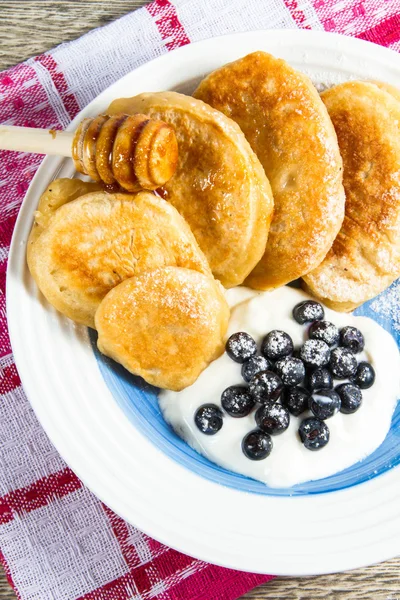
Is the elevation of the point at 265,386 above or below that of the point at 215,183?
below

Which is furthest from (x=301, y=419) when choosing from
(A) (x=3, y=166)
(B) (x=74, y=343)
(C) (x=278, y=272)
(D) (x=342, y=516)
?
(A) (x=3, y=166)

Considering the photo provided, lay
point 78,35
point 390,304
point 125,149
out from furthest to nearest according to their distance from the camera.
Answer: point 78,35 → point 390,304 → point 125,149

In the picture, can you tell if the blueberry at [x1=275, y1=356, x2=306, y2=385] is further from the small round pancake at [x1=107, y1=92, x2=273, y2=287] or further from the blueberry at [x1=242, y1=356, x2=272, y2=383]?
the small round pancake at [x1=107, y1=92, x2=273, y2=287]

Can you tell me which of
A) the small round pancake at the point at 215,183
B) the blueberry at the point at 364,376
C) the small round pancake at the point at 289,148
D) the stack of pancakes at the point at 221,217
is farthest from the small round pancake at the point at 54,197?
the blueberry at the point at 364,376

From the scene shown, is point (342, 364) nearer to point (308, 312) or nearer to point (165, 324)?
point (308, 312)

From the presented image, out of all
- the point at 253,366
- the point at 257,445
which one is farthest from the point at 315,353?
the point at 257,445

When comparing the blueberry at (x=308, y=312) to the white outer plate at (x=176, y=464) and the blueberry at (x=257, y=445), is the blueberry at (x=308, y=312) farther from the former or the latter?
the white outer plate at (x=176, y=464)
